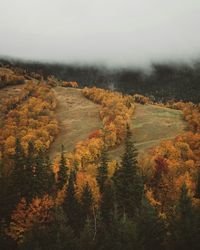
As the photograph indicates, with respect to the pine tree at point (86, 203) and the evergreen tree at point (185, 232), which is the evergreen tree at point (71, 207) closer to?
the pine tree at point (86, 203)

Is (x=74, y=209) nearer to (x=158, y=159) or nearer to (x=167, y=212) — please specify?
(x=167, y=212)

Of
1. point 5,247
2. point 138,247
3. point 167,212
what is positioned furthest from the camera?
point 167,212

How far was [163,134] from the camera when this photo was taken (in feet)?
575

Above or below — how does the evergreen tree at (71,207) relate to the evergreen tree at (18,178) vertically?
below

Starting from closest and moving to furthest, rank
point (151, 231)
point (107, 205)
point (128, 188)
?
point (151, 231), point (107, 205), point (128, 188)

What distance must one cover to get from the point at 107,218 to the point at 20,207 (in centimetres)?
1697

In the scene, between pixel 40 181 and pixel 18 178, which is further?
pixel 40 181

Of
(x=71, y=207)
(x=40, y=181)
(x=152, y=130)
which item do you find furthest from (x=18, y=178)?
(x=152, y=130)

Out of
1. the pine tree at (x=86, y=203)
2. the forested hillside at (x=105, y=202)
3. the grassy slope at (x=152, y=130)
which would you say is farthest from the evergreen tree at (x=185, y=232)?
the grassy slope at (x=152, y=130)

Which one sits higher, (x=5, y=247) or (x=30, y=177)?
(x=30, y=177)

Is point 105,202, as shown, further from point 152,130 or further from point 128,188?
point 152,130

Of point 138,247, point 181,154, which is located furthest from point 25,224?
point 181,154

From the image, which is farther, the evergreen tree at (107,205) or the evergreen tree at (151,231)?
the evergreen tree at (107,205)

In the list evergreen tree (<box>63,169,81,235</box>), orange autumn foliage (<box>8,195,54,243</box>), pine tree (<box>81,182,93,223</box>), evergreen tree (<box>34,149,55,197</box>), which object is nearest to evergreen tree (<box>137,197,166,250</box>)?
pine tree (<box>81,182,93,223</box>)
